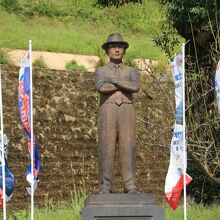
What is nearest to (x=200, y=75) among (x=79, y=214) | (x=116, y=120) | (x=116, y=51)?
(x=79, y=214)

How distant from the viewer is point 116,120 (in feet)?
28.1

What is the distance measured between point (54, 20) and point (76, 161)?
806cm

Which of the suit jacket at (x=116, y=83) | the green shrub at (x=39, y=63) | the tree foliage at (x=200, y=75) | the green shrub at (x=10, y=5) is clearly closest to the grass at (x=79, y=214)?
the tree foliage at (x=200, y=75)

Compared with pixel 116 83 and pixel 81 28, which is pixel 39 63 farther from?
pixel 116 83

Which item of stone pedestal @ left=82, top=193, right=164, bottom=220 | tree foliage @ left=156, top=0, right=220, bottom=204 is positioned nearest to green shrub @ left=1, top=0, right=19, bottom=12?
tree foliage @ left=156, top=0, right=220, bottom=204

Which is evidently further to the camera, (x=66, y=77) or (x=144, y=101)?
(x=144, y=101)

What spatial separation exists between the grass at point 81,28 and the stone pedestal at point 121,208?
10631 mm

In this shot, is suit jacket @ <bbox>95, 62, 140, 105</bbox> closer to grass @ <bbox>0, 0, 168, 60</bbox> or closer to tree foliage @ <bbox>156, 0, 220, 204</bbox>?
tree foliage @ <bbox>156, 0, 220, 204</bbox>

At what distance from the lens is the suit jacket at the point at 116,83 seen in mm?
8523

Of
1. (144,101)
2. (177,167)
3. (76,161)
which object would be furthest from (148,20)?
(177,167)

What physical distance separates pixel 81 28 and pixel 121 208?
15461mm

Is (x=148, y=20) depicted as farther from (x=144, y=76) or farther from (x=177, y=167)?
(x=177, y=167)

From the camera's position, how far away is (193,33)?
14047mm

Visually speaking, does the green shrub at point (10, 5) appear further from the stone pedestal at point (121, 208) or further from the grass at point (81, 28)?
the stone pedestal at point (121, 208)
